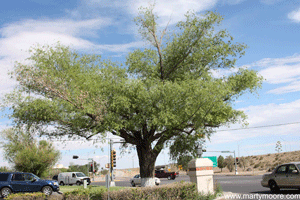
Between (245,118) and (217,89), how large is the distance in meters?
3.91

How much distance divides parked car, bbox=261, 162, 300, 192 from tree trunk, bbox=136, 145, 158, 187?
23.7 ft

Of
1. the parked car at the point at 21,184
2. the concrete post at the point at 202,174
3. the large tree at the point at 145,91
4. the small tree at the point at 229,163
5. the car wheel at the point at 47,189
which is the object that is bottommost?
the small tree at the point at 229,163

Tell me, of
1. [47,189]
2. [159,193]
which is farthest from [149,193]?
[47,189]

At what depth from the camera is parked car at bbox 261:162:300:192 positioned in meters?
18.0

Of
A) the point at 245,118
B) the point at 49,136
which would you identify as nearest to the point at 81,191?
the point at 49,136

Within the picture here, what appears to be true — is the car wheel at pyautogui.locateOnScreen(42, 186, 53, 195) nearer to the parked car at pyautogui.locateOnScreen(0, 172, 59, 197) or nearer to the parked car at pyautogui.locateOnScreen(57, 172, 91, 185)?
the parked car at pyautogui.locateOnScreen(0, 172, 59, 197)

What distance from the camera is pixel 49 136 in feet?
71.3

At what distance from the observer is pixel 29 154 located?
45375 millimetres

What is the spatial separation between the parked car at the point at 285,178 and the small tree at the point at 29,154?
33.6 metres

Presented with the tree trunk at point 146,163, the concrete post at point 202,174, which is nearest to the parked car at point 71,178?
the tree trunk at point 146,163

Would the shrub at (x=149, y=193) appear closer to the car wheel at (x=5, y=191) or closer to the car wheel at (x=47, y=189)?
the car wheel at (x=47, y=189)

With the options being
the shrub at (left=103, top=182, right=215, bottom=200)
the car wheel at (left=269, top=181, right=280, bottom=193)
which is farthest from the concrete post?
the car wheel at (left=269, top=181, right=280, bottom=193)

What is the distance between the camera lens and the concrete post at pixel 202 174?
17094 mm

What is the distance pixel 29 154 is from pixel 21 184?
22542mm
